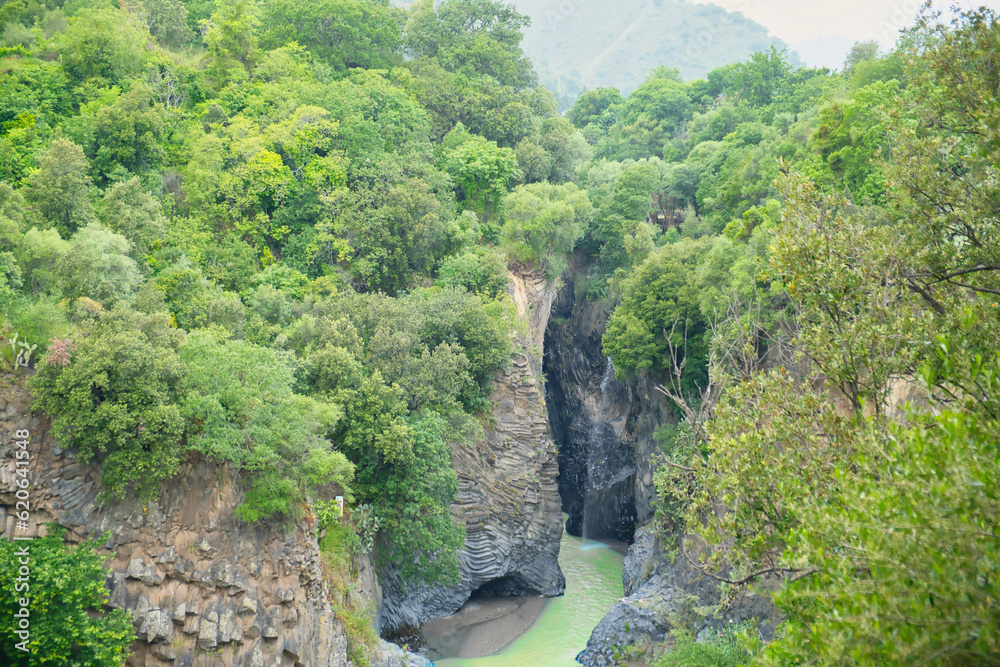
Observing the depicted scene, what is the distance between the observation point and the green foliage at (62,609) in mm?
12008

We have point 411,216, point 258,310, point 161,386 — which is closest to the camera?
point 161,386

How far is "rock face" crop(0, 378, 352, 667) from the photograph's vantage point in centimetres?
1410

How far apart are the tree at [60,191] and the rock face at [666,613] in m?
22.5

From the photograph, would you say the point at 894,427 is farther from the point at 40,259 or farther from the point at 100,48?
the point at 100,48

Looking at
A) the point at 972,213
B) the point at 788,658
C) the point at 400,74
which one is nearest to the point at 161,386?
the point at 788,658

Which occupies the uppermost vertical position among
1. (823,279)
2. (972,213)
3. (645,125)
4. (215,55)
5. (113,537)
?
(645,125)

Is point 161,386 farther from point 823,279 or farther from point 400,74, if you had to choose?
point 400,74

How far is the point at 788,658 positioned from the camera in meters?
7.09

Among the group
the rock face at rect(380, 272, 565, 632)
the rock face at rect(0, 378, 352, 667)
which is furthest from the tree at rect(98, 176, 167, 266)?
the rock face at rect(380, 272, 565, 632)

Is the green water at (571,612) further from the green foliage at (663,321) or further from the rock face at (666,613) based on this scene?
the green foliage at (663,321)

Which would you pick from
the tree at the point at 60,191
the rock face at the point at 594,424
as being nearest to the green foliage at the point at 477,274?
the rock face at the point at 594,424

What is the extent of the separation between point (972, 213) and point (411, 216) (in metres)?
23.4

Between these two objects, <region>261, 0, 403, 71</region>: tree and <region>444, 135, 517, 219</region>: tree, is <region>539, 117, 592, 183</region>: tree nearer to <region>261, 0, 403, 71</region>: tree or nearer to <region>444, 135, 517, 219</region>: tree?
<region>444, 135, 517, 219</region>: tree

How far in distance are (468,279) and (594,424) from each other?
1246cm
